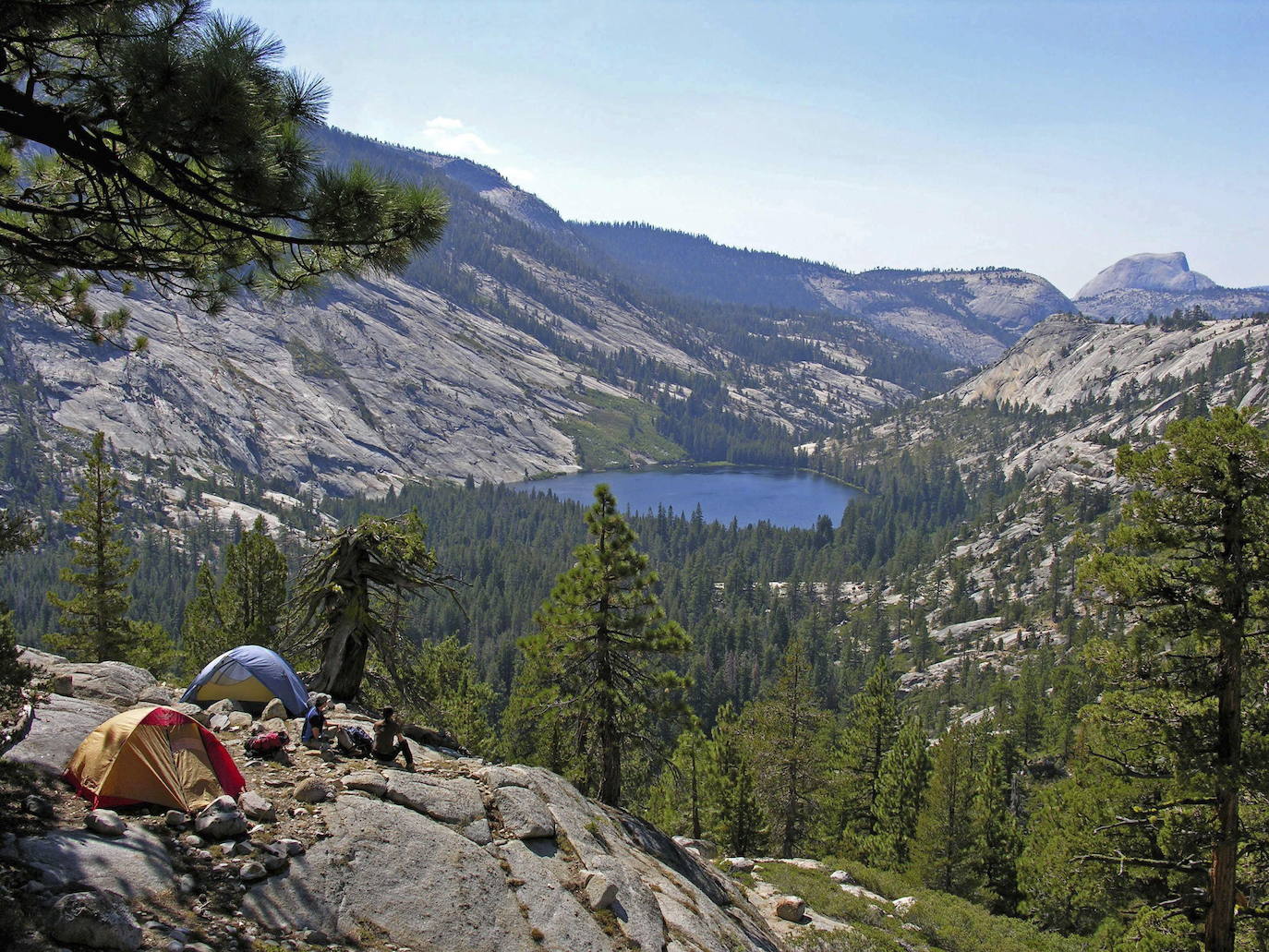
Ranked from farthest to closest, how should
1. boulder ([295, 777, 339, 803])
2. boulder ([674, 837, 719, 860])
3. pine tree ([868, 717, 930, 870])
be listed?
1. pine tree ([868, 717, 930, 870])
2. boulder ([674, 837, 719, 860])
3. boulder ([295, 777, 339, 803])

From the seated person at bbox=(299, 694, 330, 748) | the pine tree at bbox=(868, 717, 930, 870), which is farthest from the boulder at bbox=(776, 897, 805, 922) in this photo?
the pine tree at bbox=(868, 717, 930, 870)

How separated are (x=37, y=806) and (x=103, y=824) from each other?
1.07 m

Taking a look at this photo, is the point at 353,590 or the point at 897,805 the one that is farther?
the point at 897,805

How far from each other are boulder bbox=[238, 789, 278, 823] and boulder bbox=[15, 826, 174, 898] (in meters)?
1.38

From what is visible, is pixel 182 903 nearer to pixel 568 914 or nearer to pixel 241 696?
pixel 568 914

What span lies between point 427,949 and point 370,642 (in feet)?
41.8

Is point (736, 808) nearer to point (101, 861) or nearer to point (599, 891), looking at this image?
point (599, 891)

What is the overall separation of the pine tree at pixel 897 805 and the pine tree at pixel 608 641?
1027 inches

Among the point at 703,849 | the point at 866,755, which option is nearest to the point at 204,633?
the point at 703,849

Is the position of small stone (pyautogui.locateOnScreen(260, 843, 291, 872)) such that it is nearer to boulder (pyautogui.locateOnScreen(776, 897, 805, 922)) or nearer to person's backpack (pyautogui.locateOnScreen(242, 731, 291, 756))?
person's backpack (pyautogui.locateOnScreen(242, 731, 291, 756))

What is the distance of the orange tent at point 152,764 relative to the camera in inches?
462

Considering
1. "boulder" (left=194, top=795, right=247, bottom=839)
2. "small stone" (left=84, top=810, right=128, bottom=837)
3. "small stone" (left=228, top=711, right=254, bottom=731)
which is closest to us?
"small stone" (left=84, top=810, right=128, bottom=837)

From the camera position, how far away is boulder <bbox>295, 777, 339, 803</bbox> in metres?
13.0

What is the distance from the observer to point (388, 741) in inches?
617
